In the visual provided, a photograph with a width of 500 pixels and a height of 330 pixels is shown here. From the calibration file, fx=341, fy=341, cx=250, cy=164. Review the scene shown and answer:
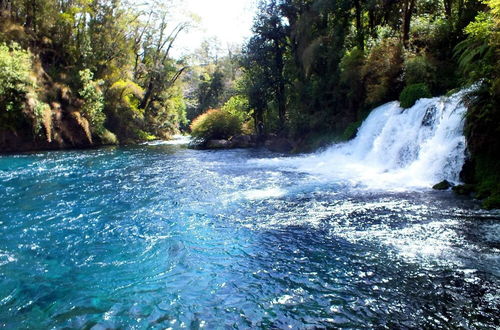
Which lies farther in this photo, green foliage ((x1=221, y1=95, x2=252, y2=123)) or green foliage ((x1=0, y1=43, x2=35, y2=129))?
green foliage ((x1=221, y1=95, x2=252, y2=123))

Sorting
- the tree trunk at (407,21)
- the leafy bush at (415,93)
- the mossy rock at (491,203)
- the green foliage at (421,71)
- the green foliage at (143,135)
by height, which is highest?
the tree trunk at (407,21)

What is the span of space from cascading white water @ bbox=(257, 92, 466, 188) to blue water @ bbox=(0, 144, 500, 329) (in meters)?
1.66

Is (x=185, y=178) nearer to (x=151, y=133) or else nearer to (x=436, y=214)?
(x=436, y=214)

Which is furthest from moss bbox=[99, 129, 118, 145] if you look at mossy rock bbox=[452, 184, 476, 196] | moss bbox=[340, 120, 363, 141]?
mossy rock bbox=[452, 184, 476, 196]

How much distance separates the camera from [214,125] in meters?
27.7

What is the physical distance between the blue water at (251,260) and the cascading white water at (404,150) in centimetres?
166

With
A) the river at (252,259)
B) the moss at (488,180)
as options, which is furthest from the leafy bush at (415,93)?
the moss at (488,180)

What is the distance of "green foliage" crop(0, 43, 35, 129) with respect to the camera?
836 inches

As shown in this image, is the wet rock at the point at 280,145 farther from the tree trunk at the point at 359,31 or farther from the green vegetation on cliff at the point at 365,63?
the tree trunk at the point at 359,31

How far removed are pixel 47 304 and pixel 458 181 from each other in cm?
1008

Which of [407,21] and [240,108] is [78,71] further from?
[407,21]

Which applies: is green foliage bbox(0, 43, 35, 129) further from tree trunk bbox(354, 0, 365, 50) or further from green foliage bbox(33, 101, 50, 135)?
tree trunk bbox(354, 0, 365, 50)

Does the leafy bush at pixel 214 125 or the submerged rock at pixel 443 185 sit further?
the leafy bush at pixel 214 125

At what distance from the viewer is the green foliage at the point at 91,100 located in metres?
27.5
